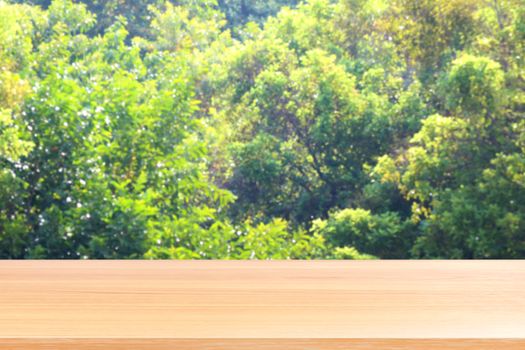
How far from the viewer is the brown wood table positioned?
600mm

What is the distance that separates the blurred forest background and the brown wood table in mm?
2491

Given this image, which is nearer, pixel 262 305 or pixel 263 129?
pixel 262 305

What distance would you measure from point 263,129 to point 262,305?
9.75 ft

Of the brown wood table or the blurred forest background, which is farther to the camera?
the blurred forest background

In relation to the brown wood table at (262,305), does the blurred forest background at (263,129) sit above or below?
above

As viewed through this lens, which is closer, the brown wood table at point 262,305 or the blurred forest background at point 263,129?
the brown wood table at point 262,305

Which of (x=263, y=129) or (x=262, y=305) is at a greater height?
(x=263, y=129)

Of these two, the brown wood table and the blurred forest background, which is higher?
the blurred forest background

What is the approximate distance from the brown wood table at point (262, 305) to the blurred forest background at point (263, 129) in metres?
2.49

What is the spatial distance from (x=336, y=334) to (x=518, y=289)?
0.89 feet

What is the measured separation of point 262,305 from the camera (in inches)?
28.2

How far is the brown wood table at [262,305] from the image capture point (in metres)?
0.60

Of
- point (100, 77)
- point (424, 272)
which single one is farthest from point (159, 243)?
point (424, 272)

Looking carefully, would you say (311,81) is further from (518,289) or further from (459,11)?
(518,289)
